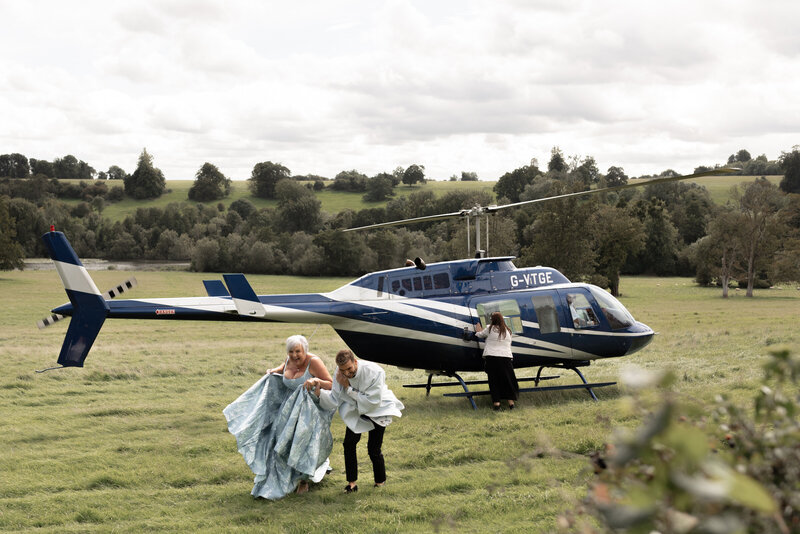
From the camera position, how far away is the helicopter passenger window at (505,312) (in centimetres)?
1148

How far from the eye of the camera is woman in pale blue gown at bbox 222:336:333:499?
745cm

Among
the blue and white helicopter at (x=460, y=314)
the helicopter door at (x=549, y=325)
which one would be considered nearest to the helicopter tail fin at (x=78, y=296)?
the blue and white helicopter at (x=460, y=314)

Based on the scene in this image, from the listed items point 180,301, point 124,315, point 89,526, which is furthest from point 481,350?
point 89,526

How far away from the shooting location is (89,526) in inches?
265

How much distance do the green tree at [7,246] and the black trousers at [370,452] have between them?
5308 centimetres

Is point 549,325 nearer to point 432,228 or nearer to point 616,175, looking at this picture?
point 432,228

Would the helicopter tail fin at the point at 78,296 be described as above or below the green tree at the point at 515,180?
below

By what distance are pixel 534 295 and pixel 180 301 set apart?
6.08 meters

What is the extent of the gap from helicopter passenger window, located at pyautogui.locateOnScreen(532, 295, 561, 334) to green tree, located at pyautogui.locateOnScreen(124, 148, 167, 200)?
104 meters

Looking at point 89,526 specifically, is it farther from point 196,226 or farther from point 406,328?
point 196,226

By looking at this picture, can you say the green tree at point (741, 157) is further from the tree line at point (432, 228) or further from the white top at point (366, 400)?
the white top at point (366, 400)

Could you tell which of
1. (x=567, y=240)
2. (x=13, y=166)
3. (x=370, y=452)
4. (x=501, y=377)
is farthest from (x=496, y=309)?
(x=13, y=166)

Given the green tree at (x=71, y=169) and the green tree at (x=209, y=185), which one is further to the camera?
the green tree at (x=71, y=169)

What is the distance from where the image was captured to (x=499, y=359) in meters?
11.0
